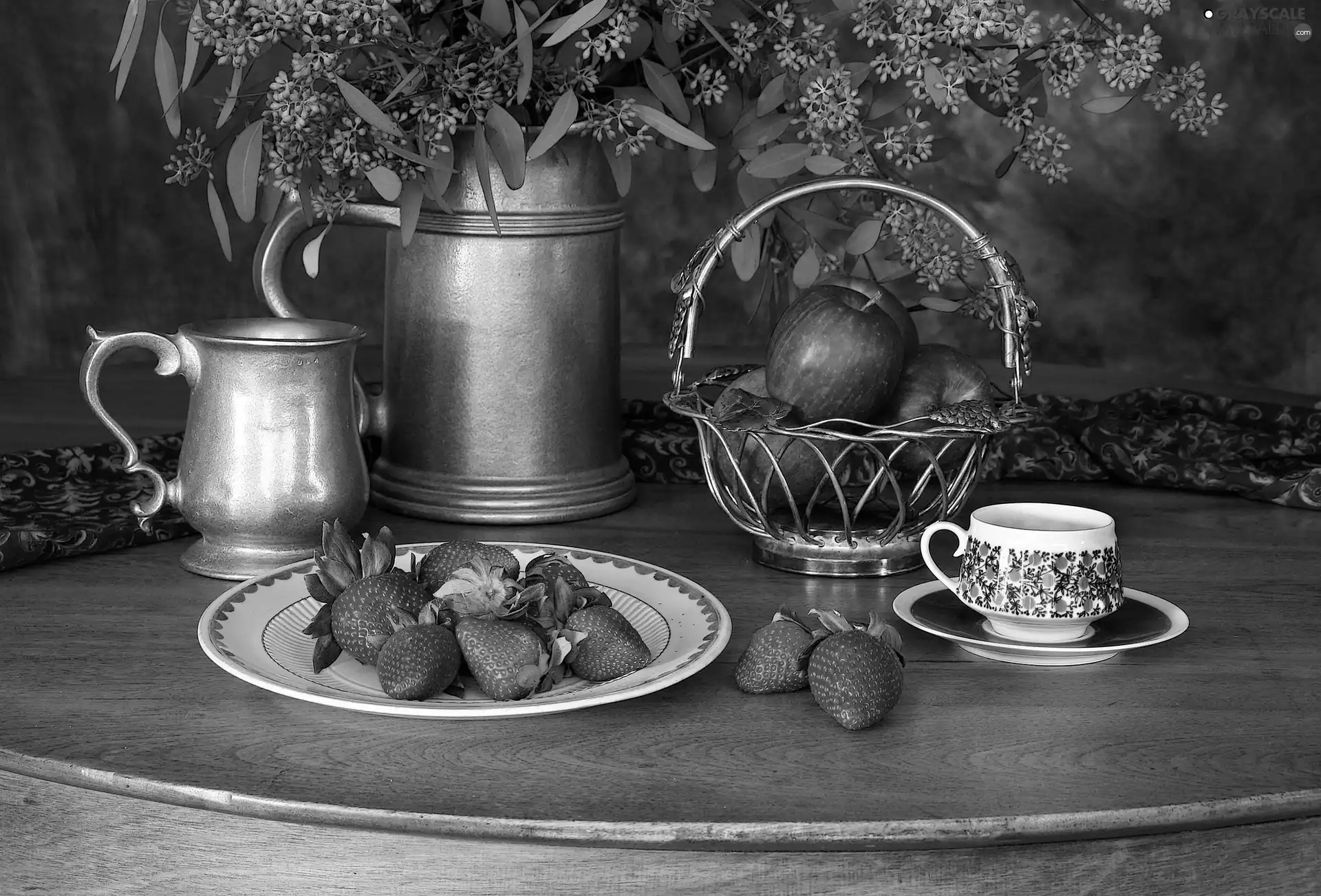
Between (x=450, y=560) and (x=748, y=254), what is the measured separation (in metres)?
0.39

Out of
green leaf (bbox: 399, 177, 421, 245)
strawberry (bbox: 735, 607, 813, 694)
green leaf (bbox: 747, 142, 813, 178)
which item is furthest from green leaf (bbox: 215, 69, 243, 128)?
strawberry (bbox: 735, 607, 813, 694)

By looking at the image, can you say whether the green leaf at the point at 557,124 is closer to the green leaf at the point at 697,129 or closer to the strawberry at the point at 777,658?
the green leaf at the point at 697,129

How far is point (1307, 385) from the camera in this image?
2.13m

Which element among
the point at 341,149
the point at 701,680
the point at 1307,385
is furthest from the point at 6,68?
the point at 1307,385


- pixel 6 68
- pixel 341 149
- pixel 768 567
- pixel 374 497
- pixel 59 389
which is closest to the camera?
pixel 341 149

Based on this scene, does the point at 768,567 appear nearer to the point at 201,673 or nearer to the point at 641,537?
the point at 641,537

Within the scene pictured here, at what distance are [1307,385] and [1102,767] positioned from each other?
5.29 ft

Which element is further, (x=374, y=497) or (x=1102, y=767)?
(x=374, y=497)

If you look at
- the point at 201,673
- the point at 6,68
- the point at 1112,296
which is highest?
the point at 6,68

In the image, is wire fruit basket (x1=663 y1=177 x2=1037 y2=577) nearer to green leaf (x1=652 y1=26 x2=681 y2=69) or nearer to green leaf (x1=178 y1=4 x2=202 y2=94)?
green leaf (x1=652 y1=26 x2=681 y2=69)

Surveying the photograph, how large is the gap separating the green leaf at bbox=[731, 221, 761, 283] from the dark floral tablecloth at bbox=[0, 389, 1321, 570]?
0.80 feet

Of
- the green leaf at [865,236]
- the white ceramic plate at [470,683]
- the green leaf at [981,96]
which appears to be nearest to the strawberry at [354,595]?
the white ceramic plate at [470,683]

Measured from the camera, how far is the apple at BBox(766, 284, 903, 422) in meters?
1.00

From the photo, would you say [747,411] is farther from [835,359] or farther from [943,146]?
[943,146]
